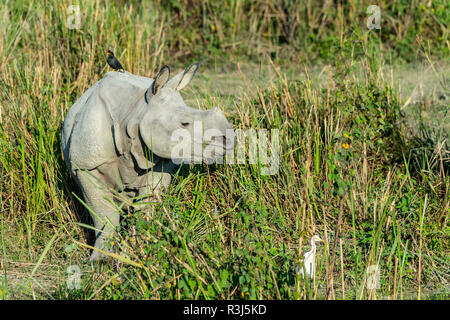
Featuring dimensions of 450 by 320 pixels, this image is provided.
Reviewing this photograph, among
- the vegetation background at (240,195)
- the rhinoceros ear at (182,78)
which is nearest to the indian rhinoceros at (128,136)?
the rhinoceros ear at (182,78)

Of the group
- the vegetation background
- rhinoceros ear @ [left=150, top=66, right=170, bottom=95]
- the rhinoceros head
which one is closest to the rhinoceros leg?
the vegetation background

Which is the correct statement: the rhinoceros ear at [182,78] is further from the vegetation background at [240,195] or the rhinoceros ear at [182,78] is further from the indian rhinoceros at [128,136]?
the vegetation background at [240,195]

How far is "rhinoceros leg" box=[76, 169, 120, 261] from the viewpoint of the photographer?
3506 millimetres

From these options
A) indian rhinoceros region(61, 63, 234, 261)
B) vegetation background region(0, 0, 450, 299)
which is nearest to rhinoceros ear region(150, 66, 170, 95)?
indian rhinoceros region(61, 63, 234, 261)

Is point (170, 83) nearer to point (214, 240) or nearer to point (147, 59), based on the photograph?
point (214, 240)

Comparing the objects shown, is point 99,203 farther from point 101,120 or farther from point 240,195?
point 240,195

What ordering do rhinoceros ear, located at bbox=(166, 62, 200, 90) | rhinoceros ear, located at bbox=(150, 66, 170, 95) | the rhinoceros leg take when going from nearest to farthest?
rhinoceros ear, located at bbox=(150, 66, 170, 95) → rhinoceros ear, located at bbox=(166, 62, 200, 90) → the rhinoceros leg

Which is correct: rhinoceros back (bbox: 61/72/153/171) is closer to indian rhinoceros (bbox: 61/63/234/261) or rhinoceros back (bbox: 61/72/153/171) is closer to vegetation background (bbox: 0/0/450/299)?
indian rhinoceros (bbox: 61/63/234/261)

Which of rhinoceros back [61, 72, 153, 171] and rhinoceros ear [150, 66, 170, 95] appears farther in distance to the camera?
rhinoceros back [61, 72, 153, 171]

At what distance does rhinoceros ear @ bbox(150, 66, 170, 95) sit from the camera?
10.4ft

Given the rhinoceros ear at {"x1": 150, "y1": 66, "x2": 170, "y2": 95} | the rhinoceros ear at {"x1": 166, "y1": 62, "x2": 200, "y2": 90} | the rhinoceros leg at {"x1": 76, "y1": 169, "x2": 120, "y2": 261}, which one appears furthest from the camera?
the rhinoceros leg at {"x1": 76, "y1": 169, "x2": 120, "y2": 261}

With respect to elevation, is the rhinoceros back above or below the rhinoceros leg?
above

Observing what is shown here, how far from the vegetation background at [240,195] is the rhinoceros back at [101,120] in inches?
15.8

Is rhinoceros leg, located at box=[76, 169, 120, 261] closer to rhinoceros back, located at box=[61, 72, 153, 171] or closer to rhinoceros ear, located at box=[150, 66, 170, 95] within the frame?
rhinoceros back, located at box=[61, 72, 153, 171]
